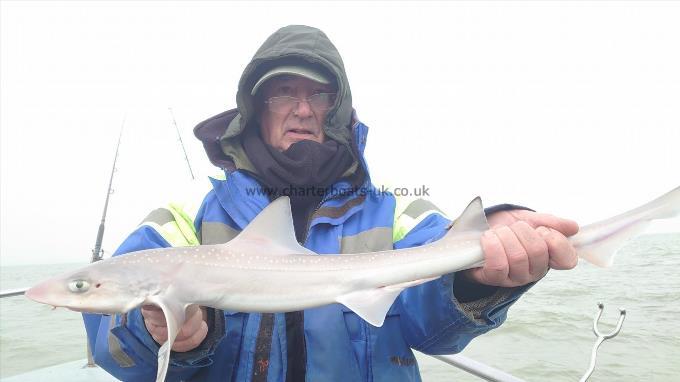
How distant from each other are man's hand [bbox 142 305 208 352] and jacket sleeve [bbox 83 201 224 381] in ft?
0.15

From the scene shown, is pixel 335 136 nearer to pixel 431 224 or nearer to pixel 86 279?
pixel 431 224

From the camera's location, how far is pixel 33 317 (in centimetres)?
1938

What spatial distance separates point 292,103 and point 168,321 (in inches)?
83.4

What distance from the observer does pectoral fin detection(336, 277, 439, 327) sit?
2141 mm

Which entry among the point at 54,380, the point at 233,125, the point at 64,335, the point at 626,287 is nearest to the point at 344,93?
the point at 233,125

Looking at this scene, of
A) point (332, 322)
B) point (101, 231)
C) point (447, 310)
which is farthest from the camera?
point (101, 231)

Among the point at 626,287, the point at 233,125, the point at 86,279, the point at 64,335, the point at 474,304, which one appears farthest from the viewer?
the point at 626,287

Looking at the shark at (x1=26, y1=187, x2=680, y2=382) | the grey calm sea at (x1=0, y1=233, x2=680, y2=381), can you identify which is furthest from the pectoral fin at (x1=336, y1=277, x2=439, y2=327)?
the grey calm sea at (x1=0, y1=233, x2=680, y2=381)

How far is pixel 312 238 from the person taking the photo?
284cm

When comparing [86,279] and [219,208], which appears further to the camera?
[219,208]

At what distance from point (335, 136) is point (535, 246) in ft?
5.88

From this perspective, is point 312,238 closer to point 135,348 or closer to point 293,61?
point 135,348

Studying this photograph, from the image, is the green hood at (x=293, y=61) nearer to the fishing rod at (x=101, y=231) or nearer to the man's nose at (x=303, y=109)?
the man's nose at (x=303, y=109)

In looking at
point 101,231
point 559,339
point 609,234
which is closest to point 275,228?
point 609,234
